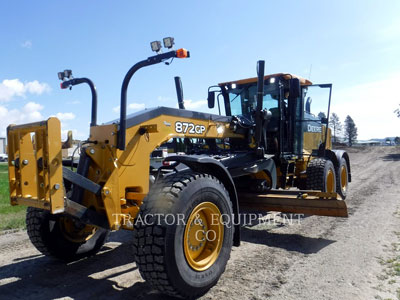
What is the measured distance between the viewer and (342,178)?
891cm

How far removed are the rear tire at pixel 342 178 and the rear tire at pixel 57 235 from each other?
5.83 m

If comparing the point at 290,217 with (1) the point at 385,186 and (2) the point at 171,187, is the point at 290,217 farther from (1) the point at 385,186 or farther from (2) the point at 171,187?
(1) the point at 385,186

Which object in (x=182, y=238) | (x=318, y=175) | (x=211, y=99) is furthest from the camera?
(x=211, y=99)

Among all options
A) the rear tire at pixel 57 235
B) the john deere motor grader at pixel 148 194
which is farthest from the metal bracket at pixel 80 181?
the rear tire at pixel 57 235

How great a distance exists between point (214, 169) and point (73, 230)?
1.99 metres

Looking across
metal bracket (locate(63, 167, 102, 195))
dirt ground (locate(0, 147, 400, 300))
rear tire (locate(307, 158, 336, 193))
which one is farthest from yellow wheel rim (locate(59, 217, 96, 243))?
rear tire (locate(307, 158, 336, 193))

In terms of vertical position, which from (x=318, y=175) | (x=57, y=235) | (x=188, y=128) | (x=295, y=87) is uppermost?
(x=295, y=87)

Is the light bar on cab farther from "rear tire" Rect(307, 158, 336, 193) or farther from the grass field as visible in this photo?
the grass field

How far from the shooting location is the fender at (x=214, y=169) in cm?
381

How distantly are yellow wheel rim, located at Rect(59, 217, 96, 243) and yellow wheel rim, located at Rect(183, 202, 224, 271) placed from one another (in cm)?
150

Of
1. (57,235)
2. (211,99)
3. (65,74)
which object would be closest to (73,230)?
(57,235)

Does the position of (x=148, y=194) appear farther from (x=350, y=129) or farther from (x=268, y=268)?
(x=350, y=129)

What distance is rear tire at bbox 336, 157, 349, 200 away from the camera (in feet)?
26.5

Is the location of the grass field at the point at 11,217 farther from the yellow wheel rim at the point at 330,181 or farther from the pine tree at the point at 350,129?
the pine tree at the point at 350,129
